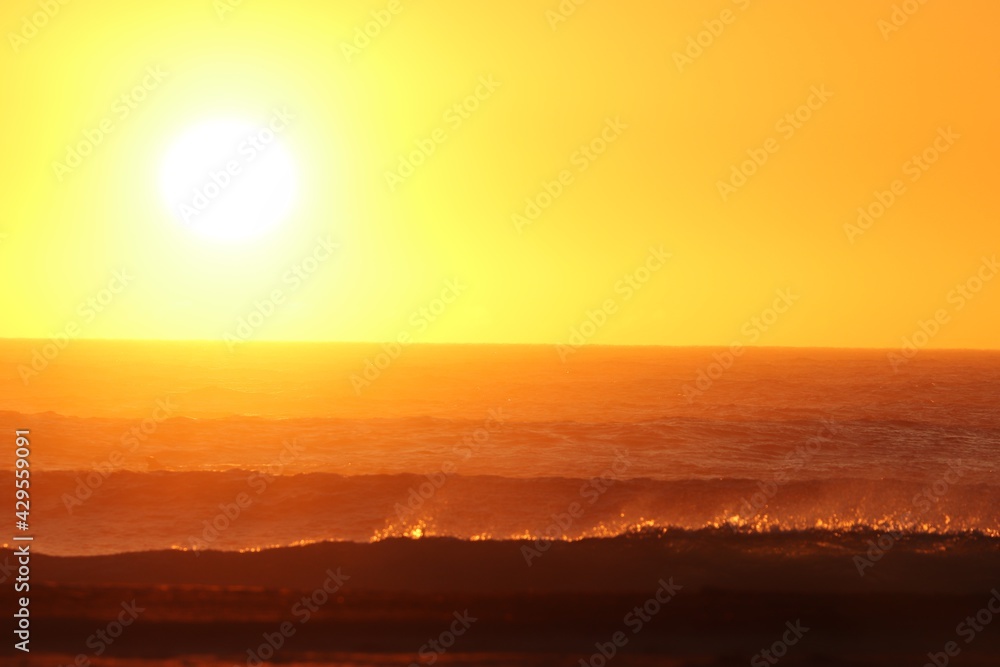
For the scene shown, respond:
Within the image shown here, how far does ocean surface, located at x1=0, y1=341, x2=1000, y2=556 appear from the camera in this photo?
1662 centimetres

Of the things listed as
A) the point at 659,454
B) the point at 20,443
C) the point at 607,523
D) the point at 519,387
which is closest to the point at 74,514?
the point at 20,443

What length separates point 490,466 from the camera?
83.1 ft

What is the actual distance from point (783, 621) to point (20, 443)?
46.9ft

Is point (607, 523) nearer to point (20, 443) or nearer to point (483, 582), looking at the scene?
point (483, 582)

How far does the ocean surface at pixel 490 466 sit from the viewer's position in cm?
1662

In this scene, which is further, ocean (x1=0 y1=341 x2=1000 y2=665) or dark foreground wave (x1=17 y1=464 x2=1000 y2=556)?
dark foreground wave (x1=17 y1=464 x2=1000 y2=556)
